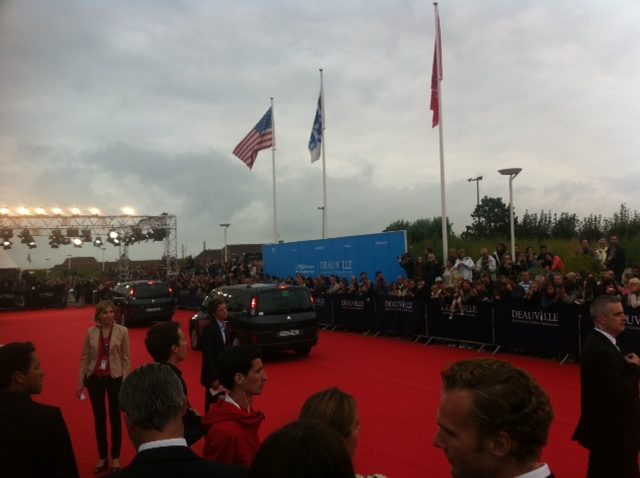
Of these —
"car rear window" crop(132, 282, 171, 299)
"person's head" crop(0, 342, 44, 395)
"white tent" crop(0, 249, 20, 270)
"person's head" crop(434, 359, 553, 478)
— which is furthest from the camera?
"white tent" crop(0, 249, 20, 270)

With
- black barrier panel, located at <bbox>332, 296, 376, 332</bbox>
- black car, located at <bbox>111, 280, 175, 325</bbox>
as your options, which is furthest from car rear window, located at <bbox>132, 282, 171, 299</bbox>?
black barrier panel, located at <bbox>332, 296, 376, 332</bbox>

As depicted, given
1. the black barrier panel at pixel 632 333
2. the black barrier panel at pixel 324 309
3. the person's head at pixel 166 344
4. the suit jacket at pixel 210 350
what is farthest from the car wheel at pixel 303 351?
the person's head at pixel 166 344

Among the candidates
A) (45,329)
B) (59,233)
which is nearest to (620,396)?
(45,329)

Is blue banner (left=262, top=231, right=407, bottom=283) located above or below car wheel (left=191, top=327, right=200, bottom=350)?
above

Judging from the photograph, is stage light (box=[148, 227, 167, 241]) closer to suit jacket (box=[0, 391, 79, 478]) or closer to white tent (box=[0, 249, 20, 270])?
white tent (box=[0, 249, 20, 270])

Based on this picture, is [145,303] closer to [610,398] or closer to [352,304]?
[352,304]

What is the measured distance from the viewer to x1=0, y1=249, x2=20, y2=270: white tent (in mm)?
37156

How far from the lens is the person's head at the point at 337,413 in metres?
2.36

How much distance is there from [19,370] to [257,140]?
2477 centimetres

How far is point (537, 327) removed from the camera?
1199 cm

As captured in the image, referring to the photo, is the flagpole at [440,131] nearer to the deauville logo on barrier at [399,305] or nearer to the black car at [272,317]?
the deauville logo on barrier at [399,305]

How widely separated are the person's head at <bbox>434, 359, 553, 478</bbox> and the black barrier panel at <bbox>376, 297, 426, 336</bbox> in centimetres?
1336

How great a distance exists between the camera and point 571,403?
27.1ft

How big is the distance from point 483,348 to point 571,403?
4.97 metres
